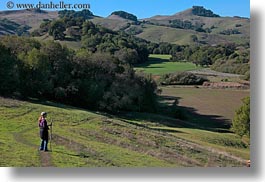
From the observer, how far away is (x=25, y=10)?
338 inches

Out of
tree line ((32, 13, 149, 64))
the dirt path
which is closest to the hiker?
the dirt path

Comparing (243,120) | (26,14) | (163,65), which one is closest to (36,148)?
(26,14)

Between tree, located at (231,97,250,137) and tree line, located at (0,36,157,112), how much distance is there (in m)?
6.57

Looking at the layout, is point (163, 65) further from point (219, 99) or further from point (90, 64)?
point (90, 64)

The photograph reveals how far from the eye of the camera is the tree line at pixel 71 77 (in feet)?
50.6

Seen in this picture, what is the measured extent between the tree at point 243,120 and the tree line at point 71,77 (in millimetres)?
6573

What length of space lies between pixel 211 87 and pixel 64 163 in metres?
6.04

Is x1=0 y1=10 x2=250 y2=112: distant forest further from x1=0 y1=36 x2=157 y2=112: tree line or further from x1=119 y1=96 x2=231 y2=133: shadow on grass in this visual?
x1=119 y1=96 x2=231 y2=133: shadow on grass

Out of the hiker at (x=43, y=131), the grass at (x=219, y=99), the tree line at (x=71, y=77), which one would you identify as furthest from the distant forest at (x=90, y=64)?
the hiker at (x=43, y=131)

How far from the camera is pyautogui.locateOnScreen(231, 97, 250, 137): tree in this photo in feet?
31.6

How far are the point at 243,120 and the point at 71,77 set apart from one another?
37.5 ft

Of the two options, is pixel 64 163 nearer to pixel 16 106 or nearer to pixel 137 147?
pixel 137 147

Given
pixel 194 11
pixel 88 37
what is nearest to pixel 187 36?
pixel 88 37

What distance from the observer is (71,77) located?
20.0 m
